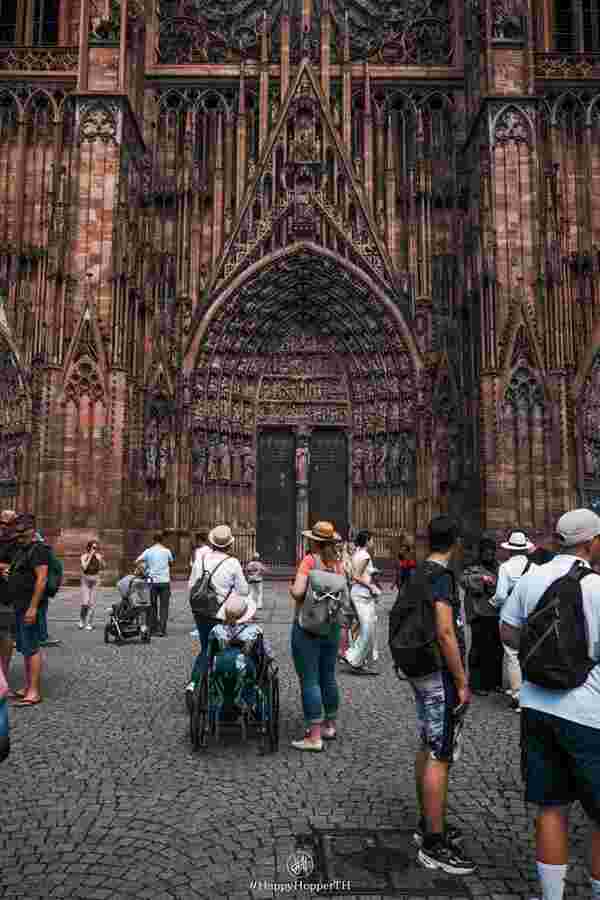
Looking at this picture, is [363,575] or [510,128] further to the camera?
[510,128]

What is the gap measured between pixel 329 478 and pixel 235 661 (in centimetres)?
1812

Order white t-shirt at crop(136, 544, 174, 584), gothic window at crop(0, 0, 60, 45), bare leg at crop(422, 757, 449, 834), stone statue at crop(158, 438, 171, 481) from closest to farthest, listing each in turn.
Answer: bare leg at crop(422, 757, 449, 834) → white t-shirt at crop(136, 544, 174, 584) → stone statue at crop(158, 438, 171, 481) → gothic window at crop(0, 0, 60, 45)

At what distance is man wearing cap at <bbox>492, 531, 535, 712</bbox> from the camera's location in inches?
284

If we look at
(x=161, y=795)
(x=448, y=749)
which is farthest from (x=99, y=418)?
(x=448, y=749)

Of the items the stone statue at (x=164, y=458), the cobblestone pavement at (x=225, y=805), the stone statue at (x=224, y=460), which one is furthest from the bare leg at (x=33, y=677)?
the stone statue at (x=224, y=460)

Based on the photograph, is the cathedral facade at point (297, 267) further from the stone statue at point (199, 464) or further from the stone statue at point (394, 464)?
the stone statue at point (394, 464)

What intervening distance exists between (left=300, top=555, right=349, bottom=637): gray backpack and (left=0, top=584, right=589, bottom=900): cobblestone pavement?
3.23 ft

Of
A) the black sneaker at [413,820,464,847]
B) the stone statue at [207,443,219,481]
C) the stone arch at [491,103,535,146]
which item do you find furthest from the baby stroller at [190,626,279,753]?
the stone arch at [491,103,535,146]

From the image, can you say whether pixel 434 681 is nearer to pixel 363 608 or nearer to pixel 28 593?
pixel 28 593

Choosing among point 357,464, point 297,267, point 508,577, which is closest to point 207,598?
point 508,577

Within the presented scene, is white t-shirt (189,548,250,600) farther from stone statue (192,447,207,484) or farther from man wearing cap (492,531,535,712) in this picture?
stone statue (192,447,207,484)

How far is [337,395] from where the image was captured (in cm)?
2403

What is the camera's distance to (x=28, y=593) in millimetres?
7195

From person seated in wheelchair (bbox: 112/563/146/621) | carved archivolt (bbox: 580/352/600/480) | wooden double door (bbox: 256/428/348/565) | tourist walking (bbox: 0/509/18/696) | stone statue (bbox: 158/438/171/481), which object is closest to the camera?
tourist walking (bbox: 0/509/18/696)
